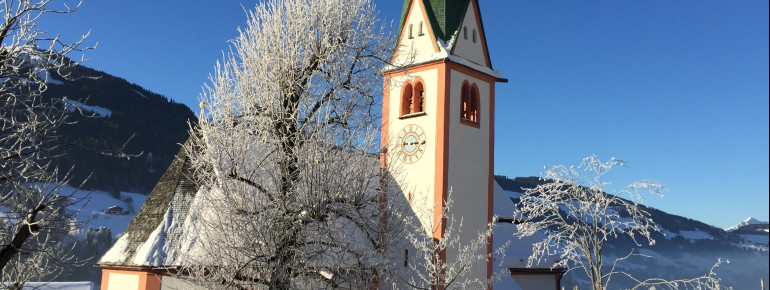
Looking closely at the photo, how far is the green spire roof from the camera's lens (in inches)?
923

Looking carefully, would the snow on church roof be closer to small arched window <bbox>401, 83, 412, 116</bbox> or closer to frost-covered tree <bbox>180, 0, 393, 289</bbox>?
frost-covered tree <bbox>180, 0, 393, 289</bbox>

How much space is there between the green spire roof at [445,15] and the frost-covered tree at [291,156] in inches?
277

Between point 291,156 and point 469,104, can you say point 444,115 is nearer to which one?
point 469,104

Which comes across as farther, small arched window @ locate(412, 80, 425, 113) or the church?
small arched window @ locate(412, 80, 425, 113)

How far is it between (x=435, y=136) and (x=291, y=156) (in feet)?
27.7

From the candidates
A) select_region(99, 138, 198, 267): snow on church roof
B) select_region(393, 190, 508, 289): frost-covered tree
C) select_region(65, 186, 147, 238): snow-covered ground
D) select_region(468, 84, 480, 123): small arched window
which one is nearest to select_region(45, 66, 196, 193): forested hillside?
select_region(65, 186, 147, 238): snow-covered ground

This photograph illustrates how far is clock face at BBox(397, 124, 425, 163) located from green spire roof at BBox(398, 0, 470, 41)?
11.3ft

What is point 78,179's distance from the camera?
157 m

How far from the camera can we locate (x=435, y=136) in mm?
22016

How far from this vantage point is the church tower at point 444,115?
21.9 meters

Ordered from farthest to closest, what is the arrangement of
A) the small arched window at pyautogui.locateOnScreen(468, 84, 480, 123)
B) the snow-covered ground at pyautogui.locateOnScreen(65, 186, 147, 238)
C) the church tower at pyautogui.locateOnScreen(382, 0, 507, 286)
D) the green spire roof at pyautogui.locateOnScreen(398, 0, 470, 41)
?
1. the snow-covered ground at pyautogui.locateOnScreen(65, 186, 147, 238)
2. the small arched window at pyautogui.locateOnScreen(468, 84, 480, 123)
3. the green spire roof at pyautogui.locateOnScreen(398, 0, 470, 41)
4. the church tower at pyautogui.locateOnScreen(382, 0, 507, 286)

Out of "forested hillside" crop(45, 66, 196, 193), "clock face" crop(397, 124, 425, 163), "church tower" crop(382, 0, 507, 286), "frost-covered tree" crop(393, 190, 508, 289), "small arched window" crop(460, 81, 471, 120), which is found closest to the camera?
"frost-covered tree" crop(393, 190, 508, 289)

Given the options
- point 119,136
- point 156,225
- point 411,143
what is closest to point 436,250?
point 411,143

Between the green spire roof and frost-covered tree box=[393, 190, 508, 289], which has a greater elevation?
the green spire roof
